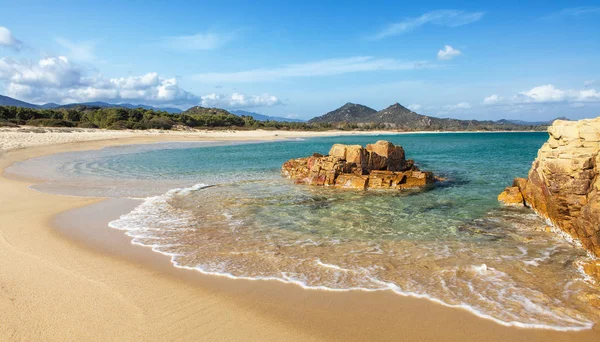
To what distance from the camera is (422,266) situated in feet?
21.3

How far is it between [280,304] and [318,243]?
112 inches

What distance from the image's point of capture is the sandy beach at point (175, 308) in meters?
4.25

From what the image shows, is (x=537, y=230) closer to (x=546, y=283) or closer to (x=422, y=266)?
(x=546, y=283)

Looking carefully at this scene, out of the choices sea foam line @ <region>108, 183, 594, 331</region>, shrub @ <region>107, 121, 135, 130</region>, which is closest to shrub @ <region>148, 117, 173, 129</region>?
shrub @ <region>107, 121, 135, 130</region>

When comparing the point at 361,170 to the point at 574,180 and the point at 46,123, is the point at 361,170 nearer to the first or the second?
the point at 574,180

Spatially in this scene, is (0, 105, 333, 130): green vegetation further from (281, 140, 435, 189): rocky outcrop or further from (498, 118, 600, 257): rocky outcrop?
(498, 118, 600, 257): rocky outcrop

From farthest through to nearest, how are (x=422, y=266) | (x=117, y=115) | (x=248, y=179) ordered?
(x=117, y=115) < (x=248, y=179) < (x=422, y=266)

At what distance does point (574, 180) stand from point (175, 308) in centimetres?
861

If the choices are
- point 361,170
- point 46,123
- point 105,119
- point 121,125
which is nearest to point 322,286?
point 361,170

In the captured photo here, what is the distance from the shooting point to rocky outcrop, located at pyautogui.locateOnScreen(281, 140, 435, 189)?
51.0 feet

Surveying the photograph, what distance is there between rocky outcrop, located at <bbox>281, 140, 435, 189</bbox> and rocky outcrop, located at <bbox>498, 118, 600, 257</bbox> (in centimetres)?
624

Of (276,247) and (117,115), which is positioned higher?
(117,115)

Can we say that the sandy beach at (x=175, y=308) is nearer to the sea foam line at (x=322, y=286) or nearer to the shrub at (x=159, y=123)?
the sea foam line at (x=322, y=286)

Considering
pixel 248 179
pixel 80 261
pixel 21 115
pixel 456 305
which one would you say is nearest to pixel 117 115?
pixel 21 115
